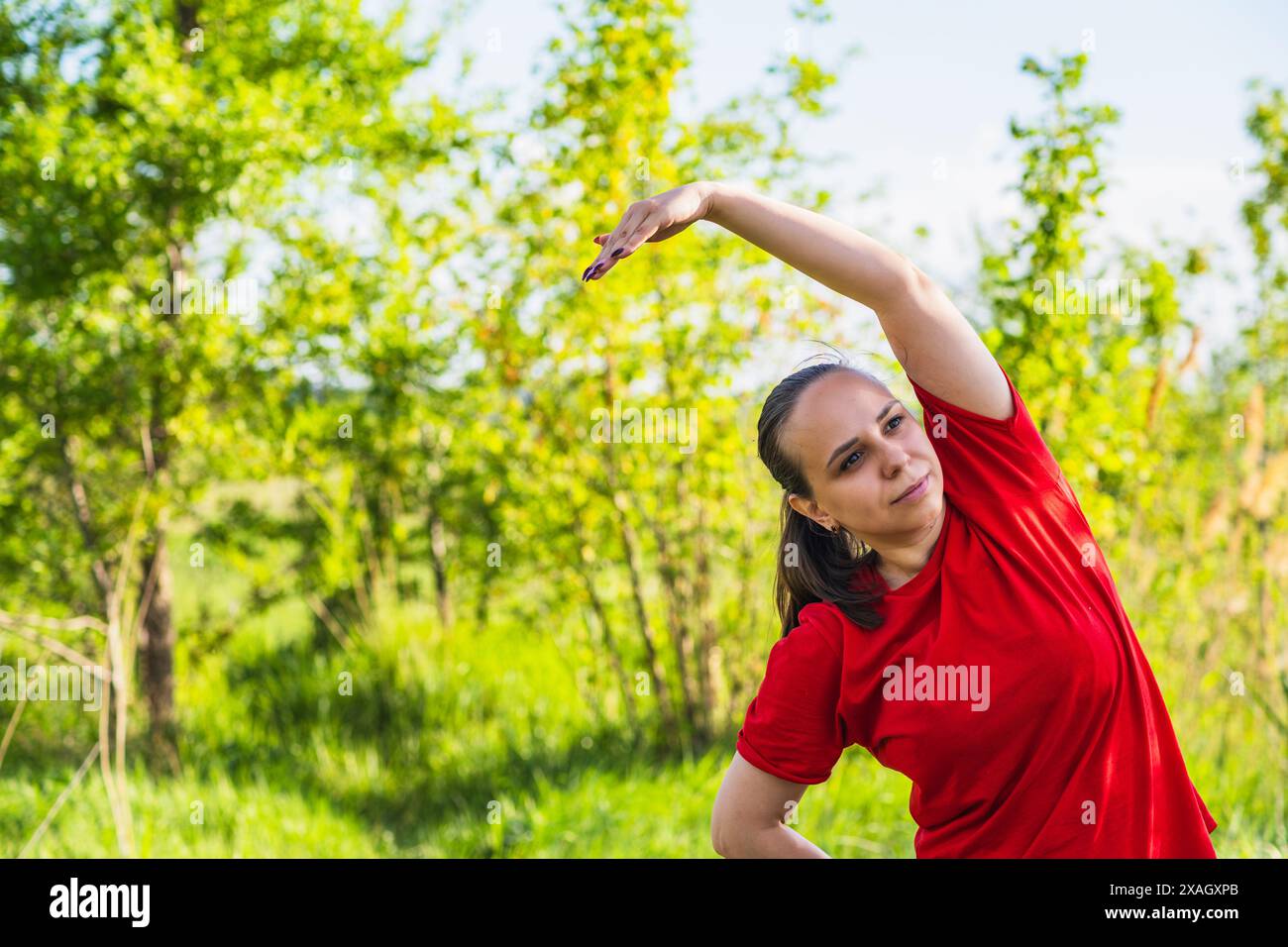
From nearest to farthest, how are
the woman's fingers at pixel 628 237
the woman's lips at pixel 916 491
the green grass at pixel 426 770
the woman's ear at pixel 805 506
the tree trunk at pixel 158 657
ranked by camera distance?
the woman's fingers at pixel 628 237 → the woman's lips at pixel 916 491 → the woman's ear at pixel 805 506 → the green grass at pixel 426 770 → the tree trunk at pixel 158 657

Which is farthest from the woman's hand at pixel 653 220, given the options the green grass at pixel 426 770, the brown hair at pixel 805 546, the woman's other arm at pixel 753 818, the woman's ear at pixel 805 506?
the green grass at pixel 426 770

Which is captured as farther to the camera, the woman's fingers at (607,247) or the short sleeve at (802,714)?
the short sleeve at (802,714)

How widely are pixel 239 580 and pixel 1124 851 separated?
615 cm

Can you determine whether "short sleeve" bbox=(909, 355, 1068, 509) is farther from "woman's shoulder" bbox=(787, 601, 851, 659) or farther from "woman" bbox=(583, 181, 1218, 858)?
"woman's shoulder" bbox=(787, 601, 851, 659)

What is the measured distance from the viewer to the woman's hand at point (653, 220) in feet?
4.24

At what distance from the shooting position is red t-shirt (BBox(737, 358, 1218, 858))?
130cm

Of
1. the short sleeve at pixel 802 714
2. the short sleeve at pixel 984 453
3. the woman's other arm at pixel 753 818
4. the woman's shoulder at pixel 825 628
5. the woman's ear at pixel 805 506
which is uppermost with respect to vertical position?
the short sleeve at pixel 984 453

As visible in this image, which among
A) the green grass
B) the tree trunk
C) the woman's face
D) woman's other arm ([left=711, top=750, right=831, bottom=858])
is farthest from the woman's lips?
the tree trunk

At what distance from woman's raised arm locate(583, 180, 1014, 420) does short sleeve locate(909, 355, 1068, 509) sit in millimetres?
33

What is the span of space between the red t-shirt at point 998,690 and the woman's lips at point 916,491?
0.10 metres

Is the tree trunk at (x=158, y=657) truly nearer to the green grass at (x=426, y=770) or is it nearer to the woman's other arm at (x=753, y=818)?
the green grass at (x=426, y=770)

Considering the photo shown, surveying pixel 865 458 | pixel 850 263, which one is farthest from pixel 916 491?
→ pixel 850 263

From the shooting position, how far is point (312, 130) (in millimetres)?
4617
